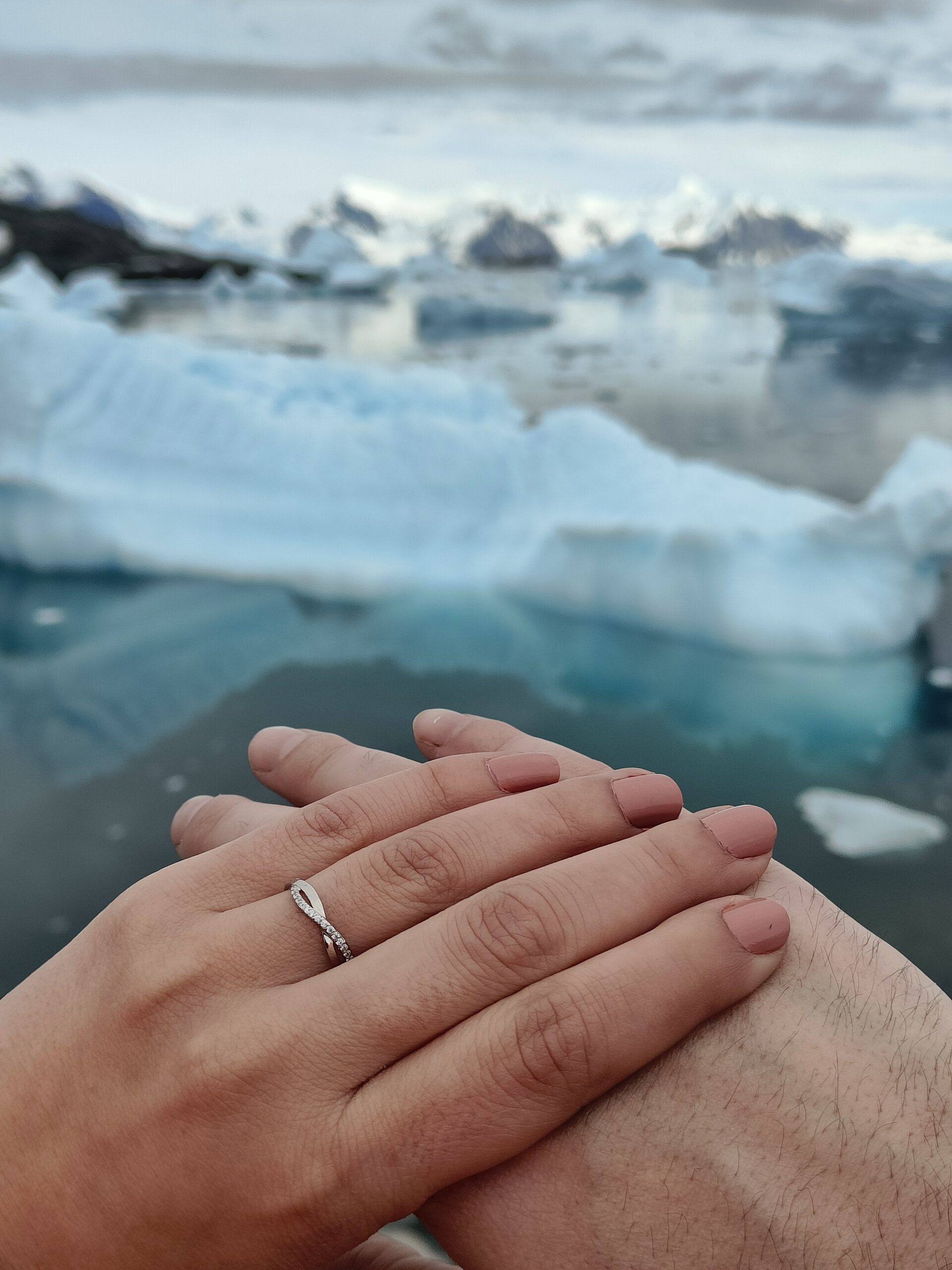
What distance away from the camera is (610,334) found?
14.4 metres

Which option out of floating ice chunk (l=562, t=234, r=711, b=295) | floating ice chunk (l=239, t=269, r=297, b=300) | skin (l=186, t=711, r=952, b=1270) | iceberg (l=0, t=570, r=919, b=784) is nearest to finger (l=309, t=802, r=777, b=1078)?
skin (l=186, t=711, r=952, b=1270)

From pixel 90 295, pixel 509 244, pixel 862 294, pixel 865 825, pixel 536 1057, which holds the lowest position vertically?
pixel 865 825

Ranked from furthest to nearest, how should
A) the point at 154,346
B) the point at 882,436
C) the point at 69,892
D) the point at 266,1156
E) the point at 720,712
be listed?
1. the point at 882,436
2. the point at 154,346
3. the point at 720,712
4. the point at 69,892
5. the point at 266,1156

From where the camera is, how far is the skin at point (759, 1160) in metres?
0.65

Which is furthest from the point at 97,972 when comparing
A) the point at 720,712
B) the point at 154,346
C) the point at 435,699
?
the point at 154,346

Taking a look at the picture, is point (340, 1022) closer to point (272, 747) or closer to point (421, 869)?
point (421, 869)

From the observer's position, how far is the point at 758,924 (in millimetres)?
773

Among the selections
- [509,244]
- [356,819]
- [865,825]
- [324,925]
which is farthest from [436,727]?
[509,244]

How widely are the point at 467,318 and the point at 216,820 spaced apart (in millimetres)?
14379

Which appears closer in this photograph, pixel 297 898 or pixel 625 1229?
pixel 625 1229

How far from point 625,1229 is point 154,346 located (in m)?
4.44

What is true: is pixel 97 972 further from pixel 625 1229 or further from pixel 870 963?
pixel 870 963

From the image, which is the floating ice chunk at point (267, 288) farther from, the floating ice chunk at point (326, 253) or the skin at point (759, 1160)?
the skin at point (759, 1160)

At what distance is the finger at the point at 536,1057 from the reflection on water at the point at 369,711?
135cm
